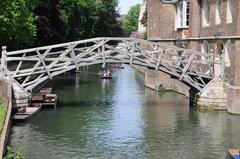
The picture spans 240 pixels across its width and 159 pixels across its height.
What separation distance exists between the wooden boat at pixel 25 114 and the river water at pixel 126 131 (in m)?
0.33

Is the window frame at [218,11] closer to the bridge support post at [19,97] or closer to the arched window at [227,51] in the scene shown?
the arched window at [227,51]

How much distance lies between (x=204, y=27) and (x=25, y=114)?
14.3 metres

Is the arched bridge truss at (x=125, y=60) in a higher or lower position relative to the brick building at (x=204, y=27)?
lower

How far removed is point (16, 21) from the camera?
3966 cm

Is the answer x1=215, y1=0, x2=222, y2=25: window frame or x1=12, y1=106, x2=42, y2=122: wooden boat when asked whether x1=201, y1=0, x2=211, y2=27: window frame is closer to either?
x1=215, y1=0, x2=222, y2=25: window frame

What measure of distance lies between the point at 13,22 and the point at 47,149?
17205 mm

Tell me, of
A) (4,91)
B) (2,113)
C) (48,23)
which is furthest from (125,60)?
(48,23)

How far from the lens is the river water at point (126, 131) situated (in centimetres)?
2333

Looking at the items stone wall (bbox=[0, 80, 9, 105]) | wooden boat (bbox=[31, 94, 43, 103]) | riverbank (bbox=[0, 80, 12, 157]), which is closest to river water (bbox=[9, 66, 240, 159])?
riverbank (bbox=[0, 80, 12, 157])

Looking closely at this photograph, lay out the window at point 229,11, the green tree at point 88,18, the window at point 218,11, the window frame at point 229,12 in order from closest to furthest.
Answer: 1. the window frame at point 229,12
2. the window at point 229,11
3. the window at point 218,11
4. the green tree at point 88,18

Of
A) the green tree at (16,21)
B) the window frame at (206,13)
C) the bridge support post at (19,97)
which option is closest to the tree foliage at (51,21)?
the green tree at (16,21)

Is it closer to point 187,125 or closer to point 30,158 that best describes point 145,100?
point 187,125

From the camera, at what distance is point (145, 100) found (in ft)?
131

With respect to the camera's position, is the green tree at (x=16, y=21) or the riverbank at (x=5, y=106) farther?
the green tree at (x=16, y=21)
